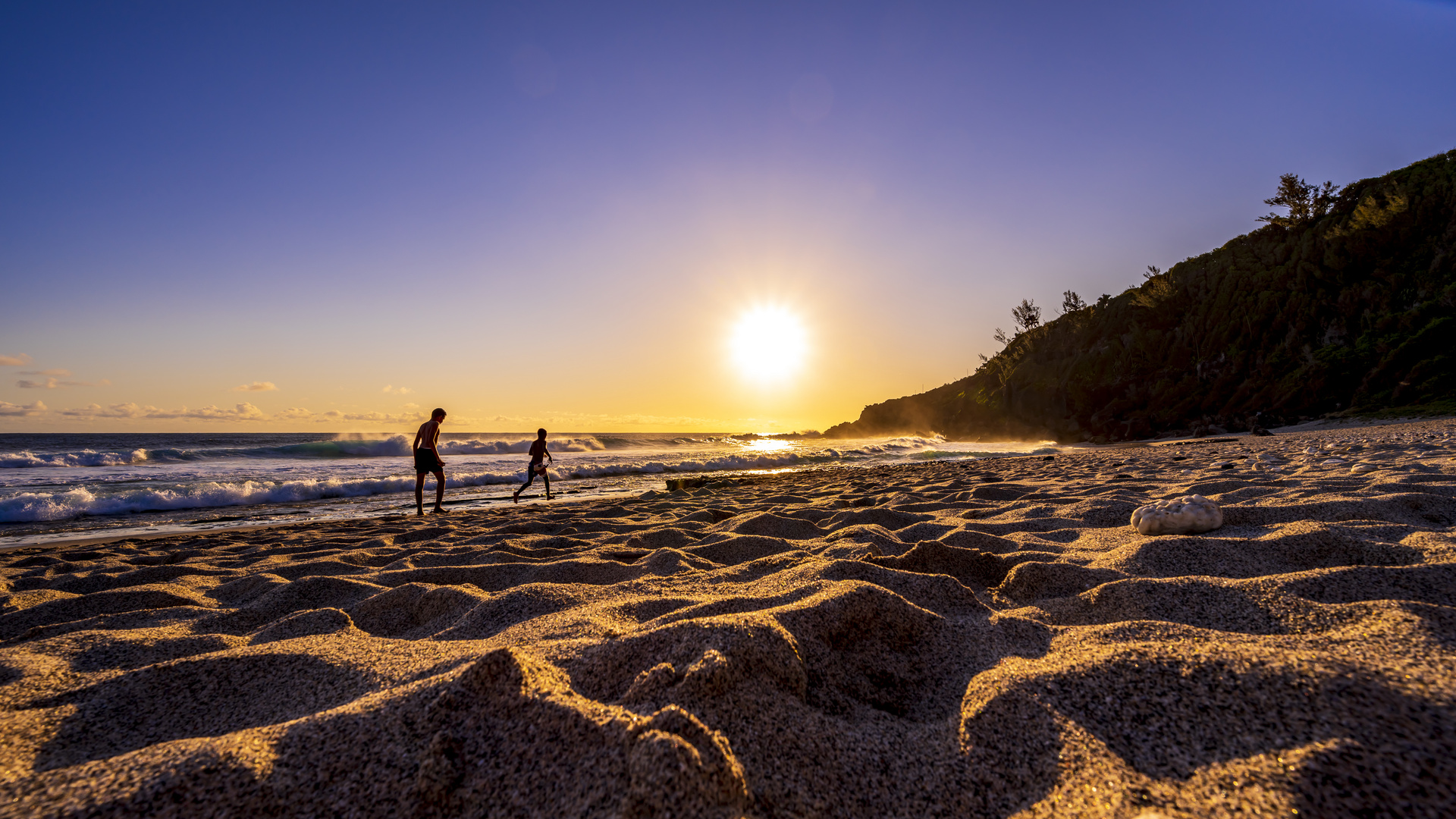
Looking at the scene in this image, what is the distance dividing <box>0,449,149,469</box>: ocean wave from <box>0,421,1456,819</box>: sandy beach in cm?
2051

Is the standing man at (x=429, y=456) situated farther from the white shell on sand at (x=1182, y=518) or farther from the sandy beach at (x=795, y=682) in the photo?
the white shell on sand at (x=1182, y=518)

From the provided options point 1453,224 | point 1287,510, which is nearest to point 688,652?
point 1287,510

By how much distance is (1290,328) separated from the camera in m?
22.5

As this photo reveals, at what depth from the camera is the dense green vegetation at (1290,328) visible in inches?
688

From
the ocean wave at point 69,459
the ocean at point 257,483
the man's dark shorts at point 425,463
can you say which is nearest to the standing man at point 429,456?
the man's dark shorts at point 425,463

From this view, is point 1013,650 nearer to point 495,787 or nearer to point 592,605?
point 495,787

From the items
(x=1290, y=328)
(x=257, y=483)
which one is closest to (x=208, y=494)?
(x=257, y=483)

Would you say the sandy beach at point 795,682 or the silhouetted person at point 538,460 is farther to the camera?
the silhouetted person at point 538,460

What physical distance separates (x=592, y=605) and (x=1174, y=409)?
95.3 ft

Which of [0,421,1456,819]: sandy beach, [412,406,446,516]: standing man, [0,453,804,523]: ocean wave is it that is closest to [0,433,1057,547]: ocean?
[0,453,804,523]: ocean wave

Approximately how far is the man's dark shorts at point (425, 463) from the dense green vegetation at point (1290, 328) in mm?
21117

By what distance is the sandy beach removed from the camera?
0.97m

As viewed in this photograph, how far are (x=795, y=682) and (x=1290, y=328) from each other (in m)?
30.8

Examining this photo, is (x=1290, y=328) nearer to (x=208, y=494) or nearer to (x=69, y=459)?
(x=208, y=494)
